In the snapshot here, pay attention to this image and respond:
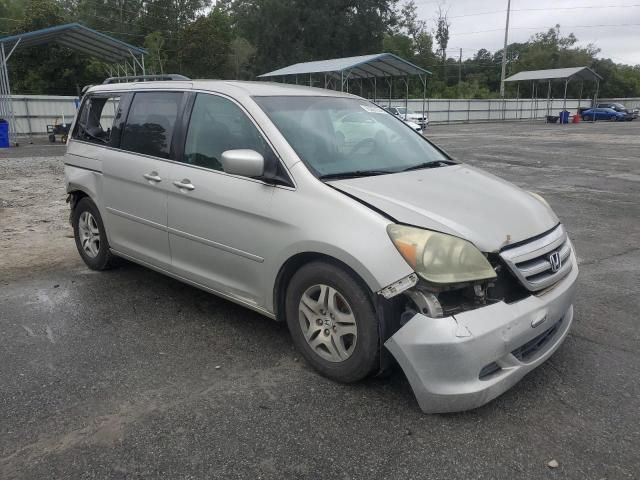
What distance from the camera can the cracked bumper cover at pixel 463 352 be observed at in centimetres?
263

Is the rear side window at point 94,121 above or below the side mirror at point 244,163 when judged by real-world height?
above

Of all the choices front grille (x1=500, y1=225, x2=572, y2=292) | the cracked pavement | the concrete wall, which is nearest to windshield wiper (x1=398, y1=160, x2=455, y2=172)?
front grille (x1=500, y1=225, x2=572, y2=292)

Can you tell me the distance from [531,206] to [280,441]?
2088mm

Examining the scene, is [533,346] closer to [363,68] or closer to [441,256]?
[441,256]

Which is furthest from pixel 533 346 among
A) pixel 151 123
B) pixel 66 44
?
pixel 66 44

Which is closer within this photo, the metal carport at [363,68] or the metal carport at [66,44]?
the metal carport at [66,44]

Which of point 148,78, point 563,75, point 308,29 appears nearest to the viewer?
point 148,78

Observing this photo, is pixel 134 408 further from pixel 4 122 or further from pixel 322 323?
pixel 4 122

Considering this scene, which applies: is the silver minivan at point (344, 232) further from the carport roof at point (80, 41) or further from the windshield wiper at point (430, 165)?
the carport roof at point (80, 41)

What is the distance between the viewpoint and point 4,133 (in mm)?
18625

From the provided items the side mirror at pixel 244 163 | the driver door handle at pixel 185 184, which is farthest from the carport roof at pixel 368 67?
the side mirror at pixel 244 163

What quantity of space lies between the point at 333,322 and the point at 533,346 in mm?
1112

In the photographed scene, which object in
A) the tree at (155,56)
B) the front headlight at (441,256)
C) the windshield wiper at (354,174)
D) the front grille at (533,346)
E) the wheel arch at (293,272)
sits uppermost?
the tree at (155,56)

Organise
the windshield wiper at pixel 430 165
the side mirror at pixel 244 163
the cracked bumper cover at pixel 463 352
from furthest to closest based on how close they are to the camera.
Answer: the windshield wiper at pixel 430 165 → the side mirror at pixel 244 163 → the cracked bumper cover at pixel 463 352
